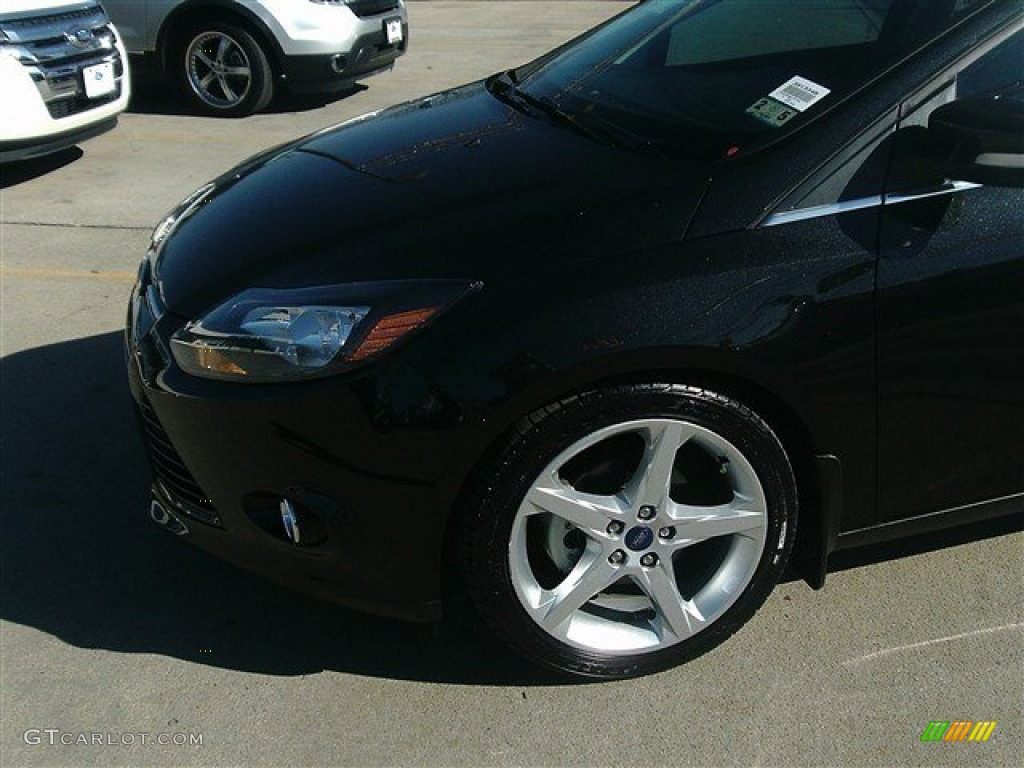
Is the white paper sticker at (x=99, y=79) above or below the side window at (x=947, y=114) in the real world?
below

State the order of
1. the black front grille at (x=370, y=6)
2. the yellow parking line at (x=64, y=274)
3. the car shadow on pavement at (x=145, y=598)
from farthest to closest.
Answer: the black front grille at (x=370, y=6) → the yellow parking line at (x=64, y=274) → the car shadow on pavement at (x=145, y=598)

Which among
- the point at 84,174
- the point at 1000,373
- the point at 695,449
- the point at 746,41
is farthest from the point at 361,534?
the point at 84,174

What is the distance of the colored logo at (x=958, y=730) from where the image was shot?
2445 millimetres

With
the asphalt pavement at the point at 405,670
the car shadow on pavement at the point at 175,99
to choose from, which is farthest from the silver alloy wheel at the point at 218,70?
the asphalt pavement at the point at 405,670

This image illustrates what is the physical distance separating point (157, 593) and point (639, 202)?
1678 millimetres

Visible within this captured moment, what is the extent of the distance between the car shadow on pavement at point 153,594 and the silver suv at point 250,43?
509cm

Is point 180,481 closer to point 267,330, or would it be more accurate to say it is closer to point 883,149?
point 267,330

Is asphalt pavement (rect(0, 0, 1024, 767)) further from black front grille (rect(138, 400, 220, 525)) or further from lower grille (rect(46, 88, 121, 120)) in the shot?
lower grille (rect(46, 88, 121, 120))

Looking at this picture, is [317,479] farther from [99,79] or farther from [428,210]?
[99,79]

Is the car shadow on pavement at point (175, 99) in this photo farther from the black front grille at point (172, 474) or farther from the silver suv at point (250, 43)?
the black front grille at point (172, 474)

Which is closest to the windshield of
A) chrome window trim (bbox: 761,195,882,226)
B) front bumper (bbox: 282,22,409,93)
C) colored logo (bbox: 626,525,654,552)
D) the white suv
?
chrome window trim (bbox: 761,195,882,226)

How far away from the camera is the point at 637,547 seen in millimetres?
2467

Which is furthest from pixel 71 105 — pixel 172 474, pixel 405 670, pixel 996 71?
pixel 996 71
